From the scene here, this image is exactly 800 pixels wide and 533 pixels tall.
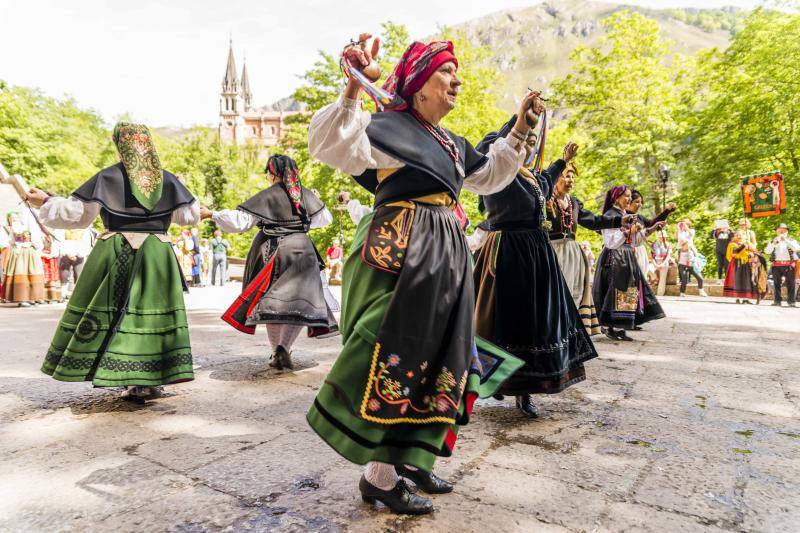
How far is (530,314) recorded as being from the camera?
136 inches

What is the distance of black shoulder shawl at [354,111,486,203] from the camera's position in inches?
83.1

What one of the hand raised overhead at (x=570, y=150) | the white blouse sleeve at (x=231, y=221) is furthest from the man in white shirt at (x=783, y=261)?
the white blouse sleeve at (x=231, y=221)

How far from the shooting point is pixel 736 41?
19.8 metres

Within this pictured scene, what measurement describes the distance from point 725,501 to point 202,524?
2137 mm

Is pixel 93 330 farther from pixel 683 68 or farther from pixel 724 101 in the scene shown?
pixel 683 68

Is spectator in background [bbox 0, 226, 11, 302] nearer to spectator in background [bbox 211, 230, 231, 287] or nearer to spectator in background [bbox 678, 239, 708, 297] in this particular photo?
spectator in background [bbox 211, 230, 231, 287]

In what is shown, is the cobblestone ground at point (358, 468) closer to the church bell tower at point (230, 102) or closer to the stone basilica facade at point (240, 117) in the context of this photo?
the stone basilica facade at point (240, 117)

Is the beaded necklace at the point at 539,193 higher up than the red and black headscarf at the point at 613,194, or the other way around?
the red and black headscarf at the point at 613,194

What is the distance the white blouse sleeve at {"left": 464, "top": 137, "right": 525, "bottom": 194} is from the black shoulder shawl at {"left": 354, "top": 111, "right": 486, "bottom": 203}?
311 millimetres

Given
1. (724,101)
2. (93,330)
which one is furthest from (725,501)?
(724,101)

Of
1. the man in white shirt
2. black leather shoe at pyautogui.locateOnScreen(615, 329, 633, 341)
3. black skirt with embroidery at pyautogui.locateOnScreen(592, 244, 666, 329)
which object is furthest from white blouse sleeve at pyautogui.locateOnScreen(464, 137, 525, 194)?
the man in white shirt

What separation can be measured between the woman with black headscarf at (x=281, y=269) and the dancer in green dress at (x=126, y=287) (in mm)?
909

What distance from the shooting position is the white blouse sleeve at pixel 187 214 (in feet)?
13.2

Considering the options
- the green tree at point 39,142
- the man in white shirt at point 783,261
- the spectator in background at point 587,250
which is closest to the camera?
the spectator in background at point 587,250
